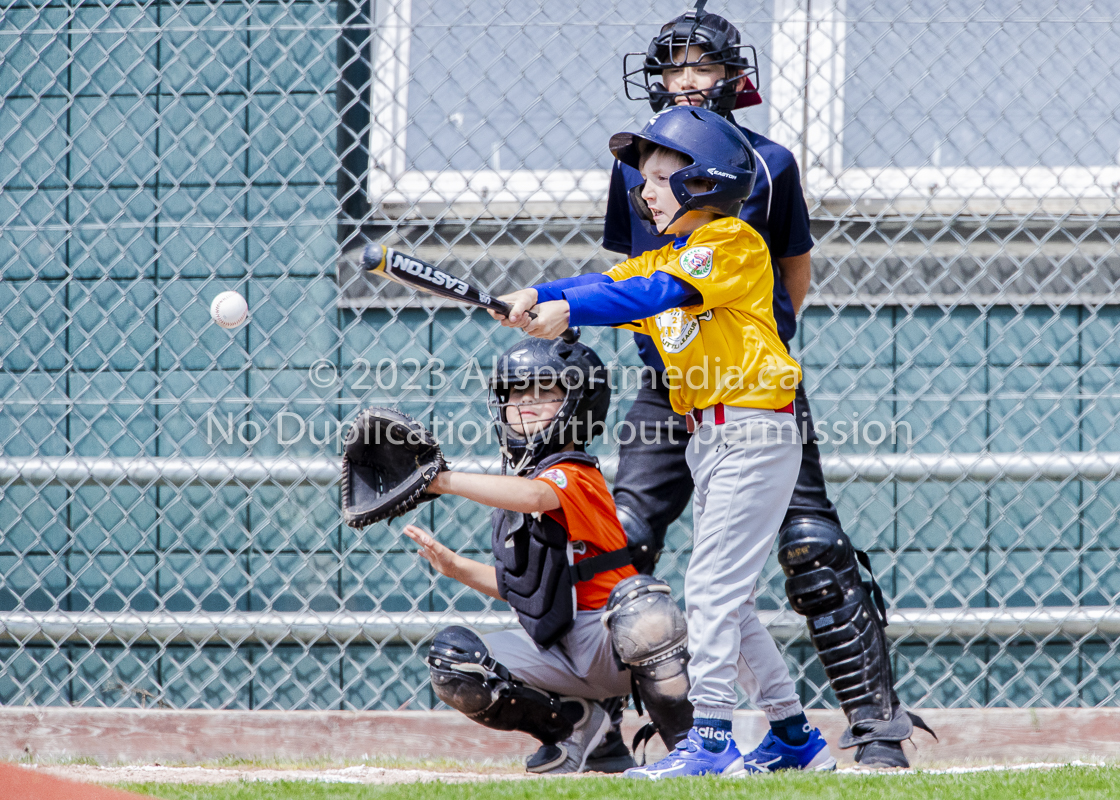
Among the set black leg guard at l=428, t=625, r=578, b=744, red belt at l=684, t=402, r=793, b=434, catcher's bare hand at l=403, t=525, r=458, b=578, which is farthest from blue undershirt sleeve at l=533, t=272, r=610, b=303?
black leg guard at l=428, t=625, r=578, b=744

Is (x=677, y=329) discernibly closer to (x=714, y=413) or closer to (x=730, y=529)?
(x=714, y=413)

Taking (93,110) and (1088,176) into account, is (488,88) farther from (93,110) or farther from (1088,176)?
(1088,176)

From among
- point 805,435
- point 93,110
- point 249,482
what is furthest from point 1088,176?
point 93,110

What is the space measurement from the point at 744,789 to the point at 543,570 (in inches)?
32.9

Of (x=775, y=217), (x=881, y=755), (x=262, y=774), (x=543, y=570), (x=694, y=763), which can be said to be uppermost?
(x=775, y=217)

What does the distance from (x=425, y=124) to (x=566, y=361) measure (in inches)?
58.8

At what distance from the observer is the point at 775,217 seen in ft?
9.02

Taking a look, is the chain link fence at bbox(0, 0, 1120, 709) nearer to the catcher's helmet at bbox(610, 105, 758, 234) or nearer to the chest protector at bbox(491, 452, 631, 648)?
the chest protector at bbox(491, 452, 631, 648)

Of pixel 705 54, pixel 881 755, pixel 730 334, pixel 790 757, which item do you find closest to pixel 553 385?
pixel 730 334

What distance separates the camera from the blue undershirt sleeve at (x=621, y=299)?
213 cm

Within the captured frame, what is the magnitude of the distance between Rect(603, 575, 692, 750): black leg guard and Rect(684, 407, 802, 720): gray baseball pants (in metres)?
0.26

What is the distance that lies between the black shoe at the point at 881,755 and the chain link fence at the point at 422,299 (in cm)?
95

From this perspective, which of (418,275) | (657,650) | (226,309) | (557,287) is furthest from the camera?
(226,309)

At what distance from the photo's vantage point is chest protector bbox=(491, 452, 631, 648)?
2.73 meters
